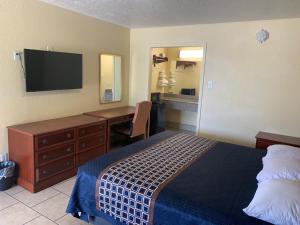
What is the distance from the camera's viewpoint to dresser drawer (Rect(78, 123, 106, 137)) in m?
3.07

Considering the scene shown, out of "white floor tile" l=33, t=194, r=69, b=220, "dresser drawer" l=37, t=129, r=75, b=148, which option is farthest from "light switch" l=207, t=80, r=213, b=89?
"white floor tile" l=33, t=194, r=69, b=220

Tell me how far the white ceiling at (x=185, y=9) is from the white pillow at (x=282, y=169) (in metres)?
1.87

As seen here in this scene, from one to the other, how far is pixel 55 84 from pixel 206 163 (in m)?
2.28

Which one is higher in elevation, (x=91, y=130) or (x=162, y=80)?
(x=162, y=80)

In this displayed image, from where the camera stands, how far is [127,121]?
163 inches

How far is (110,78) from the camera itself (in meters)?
4.30

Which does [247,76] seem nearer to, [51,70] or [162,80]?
[162,80]

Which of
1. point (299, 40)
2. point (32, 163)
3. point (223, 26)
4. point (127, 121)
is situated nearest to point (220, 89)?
point (223, 26)

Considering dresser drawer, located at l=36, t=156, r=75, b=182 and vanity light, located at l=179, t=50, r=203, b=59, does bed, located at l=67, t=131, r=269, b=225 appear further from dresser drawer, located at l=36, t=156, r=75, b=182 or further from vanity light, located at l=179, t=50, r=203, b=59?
vanity light, located at l=179, t=50, r=203, b=59

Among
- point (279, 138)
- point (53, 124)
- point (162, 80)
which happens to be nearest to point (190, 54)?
point (162, 80)

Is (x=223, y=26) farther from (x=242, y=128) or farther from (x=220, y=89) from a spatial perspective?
(x=242, y=128)

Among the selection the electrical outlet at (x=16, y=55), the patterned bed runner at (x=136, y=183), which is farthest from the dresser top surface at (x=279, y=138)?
the electrical outlet at (x=16, y=55)

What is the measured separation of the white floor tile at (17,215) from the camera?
2098 millimetres

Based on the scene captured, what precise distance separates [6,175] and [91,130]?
112 centimetres
